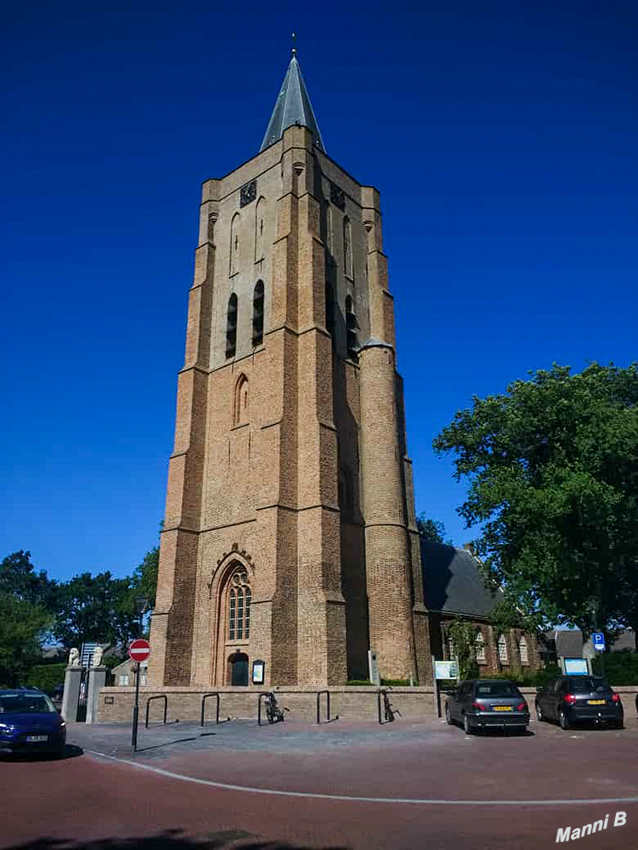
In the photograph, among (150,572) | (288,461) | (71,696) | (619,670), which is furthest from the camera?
(150,572)

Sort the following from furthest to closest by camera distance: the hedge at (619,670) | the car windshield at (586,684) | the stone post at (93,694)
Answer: the hedge at (619,670)
the stone post at (93,694)
the car windshield at (586,684)

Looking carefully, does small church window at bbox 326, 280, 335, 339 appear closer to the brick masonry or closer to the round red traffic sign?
the brick masonry

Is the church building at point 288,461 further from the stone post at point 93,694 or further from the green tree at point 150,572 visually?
the green tree at point 150,572

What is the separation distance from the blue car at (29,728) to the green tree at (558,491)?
1873 cm

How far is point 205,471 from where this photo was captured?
102 ft

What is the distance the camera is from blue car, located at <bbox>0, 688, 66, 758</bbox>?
1239cm

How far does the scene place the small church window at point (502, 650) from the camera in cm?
4019

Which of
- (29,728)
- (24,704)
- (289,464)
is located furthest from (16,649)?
(29,728)

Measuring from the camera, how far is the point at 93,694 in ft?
74.4

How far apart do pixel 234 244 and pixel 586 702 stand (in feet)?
90.6

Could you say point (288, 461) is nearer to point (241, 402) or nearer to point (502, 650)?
point (241, 402)

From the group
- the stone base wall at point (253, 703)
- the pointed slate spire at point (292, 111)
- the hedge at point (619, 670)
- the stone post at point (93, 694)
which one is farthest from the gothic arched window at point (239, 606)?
the pointed slate spire at point (292, 111)

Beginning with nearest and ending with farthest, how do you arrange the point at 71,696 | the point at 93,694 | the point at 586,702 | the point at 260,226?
1. the point at 586,702
2. the point at 71,696
3. the point at 93,694
4. the point at 260,226

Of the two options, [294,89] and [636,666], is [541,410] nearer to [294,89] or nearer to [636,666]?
[636,666]
